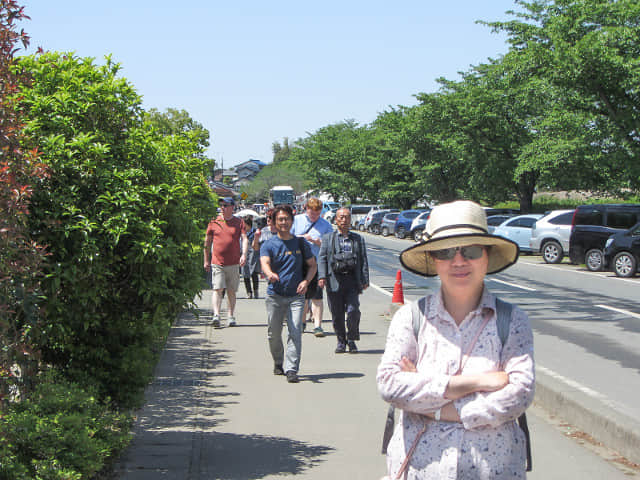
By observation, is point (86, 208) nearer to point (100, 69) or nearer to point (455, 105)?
point (100, 69)

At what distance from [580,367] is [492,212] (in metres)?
28.4

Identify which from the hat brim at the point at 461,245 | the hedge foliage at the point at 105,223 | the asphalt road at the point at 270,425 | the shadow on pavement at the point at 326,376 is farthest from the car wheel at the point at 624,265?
the hat brim at the point at 461,245

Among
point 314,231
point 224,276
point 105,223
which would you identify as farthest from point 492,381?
point 224,276

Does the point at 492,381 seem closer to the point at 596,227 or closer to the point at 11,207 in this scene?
the point at 11,207

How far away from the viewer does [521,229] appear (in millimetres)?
28297

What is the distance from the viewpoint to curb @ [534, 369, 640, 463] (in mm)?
5422

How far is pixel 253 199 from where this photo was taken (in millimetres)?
137000

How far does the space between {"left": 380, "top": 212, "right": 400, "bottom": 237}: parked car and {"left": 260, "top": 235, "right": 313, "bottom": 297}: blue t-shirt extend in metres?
40.2

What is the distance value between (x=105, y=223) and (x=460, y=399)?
291 cm

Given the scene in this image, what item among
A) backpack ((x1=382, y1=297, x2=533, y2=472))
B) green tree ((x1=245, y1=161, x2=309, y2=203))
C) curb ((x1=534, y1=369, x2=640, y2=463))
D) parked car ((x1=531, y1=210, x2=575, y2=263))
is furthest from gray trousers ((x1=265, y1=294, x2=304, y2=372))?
green tree ((x1=245, y1=161, x2=309, y2=203))

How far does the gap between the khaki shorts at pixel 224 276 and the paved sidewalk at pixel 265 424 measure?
1.73m

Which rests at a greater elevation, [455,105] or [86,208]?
[455,105]

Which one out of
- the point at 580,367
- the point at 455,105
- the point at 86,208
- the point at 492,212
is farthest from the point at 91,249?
the point at 455,105

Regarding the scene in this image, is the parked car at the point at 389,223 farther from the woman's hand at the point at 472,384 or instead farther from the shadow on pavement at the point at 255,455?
the woman's hand at the point at 472,384
